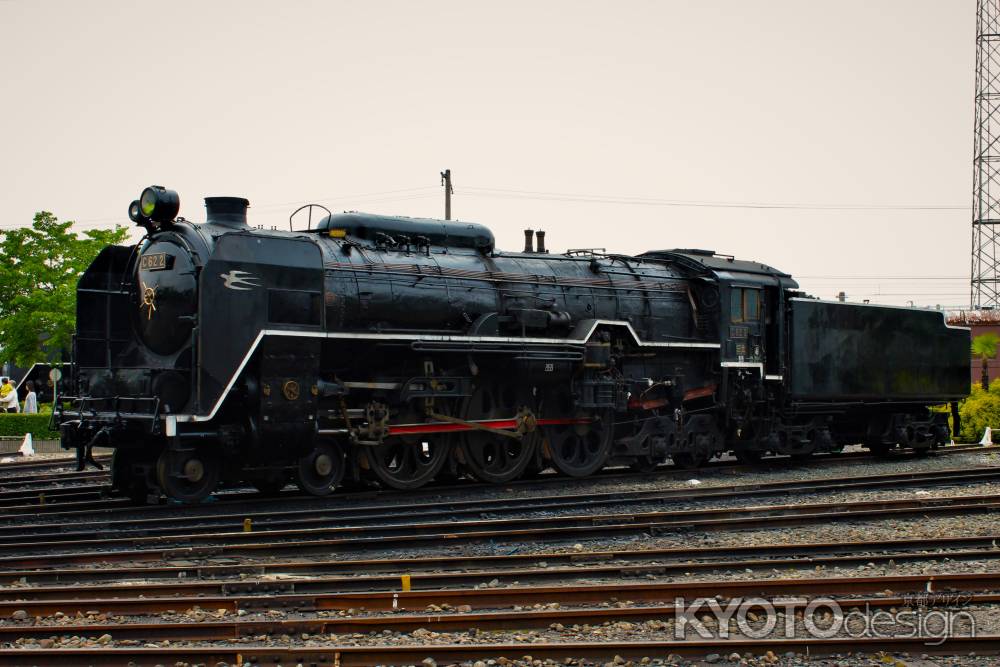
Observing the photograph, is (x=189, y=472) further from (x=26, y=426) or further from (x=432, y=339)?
(x=26, y=426)

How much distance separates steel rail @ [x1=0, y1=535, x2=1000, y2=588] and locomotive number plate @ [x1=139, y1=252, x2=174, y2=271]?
4724mm

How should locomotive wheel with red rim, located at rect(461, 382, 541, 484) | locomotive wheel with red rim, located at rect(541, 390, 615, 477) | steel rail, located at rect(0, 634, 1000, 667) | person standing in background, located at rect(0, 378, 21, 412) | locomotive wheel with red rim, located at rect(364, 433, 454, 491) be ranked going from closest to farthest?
steel rail, located at rect(0, 634, 1000, 667) < locomotive wheel with red rim, located at rect(364, 433, 454, 491) < locomotive wheel with red rim, located at rect(461, 382, 541, 484) < locomotive wheel with red rim, located at rect(541, 390, 615, 477) < person standing in background, located at rect(0, 378, 21, 412)

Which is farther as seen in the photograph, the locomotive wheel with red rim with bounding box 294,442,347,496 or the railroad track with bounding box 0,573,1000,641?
the locomotive wheel with red rim with bounding box 294,442,347,496

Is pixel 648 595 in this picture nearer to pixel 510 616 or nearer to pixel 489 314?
pixel 510 616

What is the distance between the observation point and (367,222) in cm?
1474

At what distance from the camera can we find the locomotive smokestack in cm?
1366

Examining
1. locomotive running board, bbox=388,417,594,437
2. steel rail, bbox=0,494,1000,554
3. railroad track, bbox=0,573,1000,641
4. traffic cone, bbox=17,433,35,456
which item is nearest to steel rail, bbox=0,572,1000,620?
railroad track, bbox=0,573,1000,641

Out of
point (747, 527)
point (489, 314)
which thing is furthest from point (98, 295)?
point (747, 527)

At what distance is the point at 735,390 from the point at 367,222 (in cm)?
754

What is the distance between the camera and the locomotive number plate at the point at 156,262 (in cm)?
1303

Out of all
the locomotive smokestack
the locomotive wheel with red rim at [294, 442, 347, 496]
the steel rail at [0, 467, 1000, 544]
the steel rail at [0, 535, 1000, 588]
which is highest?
the locomotive smokestack

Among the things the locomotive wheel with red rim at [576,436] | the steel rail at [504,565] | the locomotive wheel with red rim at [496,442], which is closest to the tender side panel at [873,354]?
the locomotive wheel with red rim at [576,436]

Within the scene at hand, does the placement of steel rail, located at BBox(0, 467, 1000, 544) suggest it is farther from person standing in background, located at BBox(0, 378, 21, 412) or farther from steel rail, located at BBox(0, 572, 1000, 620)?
person standing in background, located at BBox(0, 378, 21, 412)

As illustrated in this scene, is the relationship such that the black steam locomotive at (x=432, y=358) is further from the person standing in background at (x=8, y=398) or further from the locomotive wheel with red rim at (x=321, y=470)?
the person standing in background at (x=8, y=398)
